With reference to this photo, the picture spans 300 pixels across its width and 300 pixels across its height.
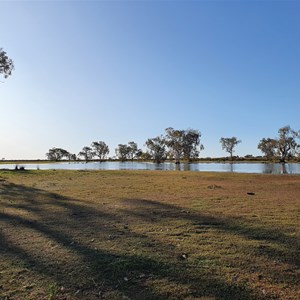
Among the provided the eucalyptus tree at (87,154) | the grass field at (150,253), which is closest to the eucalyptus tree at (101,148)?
the eucalyptus tree at (87,154)

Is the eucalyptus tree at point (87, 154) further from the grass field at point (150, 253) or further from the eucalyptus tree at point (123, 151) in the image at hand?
the grass field at point (150, 253)

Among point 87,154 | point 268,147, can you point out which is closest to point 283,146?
point 268,147

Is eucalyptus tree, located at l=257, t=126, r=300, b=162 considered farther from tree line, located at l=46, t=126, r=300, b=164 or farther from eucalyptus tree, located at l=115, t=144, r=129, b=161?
eucalyptus tree, located at l=115, t=144, r=129, b=161

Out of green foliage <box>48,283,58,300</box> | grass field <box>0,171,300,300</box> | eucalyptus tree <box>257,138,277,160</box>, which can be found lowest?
green foliage <box>48,283,58,300</box>

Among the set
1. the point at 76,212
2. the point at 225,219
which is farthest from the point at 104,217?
the point at 225,219

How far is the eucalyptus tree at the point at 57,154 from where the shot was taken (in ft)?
623

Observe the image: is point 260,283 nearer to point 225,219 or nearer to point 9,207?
point 225,219

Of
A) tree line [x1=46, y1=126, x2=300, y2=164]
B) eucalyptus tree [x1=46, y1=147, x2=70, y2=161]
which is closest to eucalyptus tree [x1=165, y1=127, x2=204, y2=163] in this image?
tree line [x1=46, y1=126, x2=300, y2=164]

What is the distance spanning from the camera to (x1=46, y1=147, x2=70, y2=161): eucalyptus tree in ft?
623

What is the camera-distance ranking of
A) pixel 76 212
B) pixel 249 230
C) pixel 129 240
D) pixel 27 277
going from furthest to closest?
pixel 76 212, pixel 249 230, pixel 129 240, pixel 27 277

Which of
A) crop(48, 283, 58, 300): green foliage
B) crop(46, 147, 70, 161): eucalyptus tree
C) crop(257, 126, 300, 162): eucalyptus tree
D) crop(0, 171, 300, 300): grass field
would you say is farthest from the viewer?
crop(46, 147, 70, 161): eucalyptus tree

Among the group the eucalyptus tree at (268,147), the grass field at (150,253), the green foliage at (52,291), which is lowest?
the green foliage at (52,291)

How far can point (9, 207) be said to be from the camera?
11.9 meters

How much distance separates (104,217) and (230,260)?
4.89 meters
